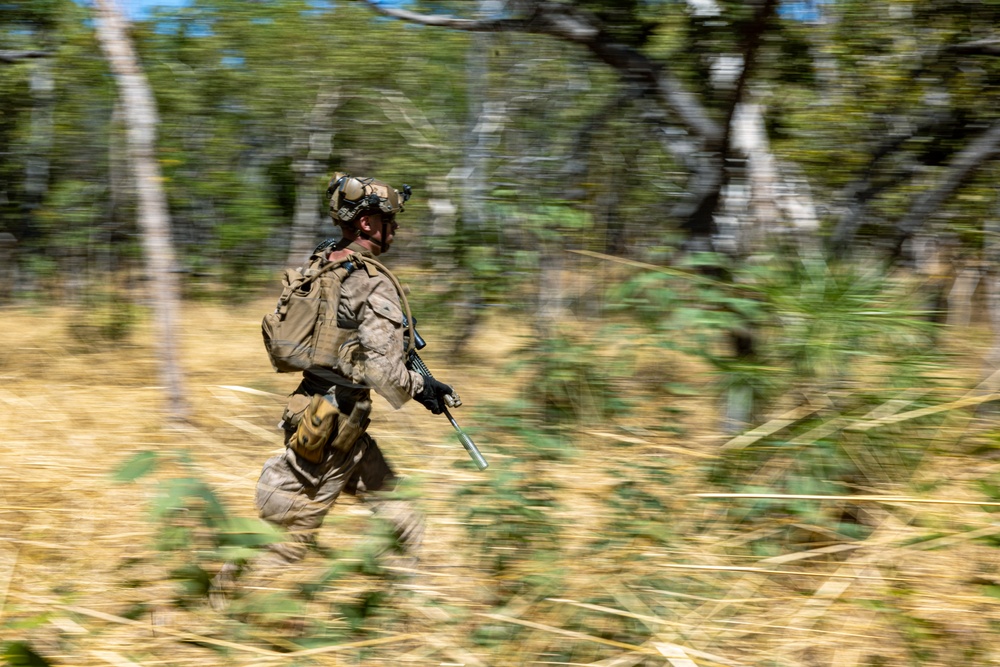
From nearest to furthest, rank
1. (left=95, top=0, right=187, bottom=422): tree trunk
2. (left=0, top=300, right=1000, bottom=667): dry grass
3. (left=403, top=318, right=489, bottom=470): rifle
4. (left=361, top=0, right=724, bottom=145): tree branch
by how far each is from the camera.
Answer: (left=0, top=300, right=1000, bottom=667): dry grass < (left=403, top=318, right=489, bottom=470): rifle < (left=361, top=0, right=724, bottom=145): tree branch < (left=95, top=0, right=187, bottom=422): tree trunk

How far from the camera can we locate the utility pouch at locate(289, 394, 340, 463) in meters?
3.52

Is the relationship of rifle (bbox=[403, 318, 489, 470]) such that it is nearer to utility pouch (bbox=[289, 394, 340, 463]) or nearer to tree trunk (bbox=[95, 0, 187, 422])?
utility pouch (bbox=[289, 394, 340, 463])

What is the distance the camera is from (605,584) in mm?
3316

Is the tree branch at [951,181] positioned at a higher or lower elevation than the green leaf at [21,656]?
higher

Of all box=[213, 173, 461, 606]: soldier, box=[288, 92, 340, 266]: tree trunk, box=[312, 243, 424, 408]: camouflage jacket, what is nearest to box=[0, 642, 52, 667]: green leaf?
box=[213, 173, 461, 606]: soldier

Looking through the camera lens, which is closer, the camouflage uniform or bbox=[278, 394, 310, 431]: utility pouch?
the camouflage uniform

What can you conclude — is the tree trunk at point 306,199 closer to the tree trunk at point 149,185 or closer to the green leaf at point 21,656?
the tree trunk at point 149,185

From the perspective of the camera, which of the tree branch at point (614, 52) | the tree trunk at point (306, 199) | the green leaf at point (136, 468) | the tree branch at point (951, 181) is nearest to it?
the green leaf at point (136, 468)

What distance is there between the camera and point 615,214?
5.47 meters

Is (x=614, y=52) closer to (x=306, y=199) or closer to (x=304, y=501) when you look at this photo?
(x=304, y=501)

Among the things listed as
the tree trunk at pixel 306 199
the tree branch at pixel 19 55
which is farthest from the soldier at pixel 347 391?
the tree trunk at pixel 306 199

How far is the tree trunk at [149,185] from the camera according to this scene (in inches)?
205

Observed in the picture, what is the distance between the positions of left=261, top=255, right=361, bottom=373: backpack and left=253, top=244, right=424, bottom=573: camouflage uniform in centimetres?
5

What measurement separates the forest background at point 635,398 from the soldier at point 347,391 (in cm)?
24
